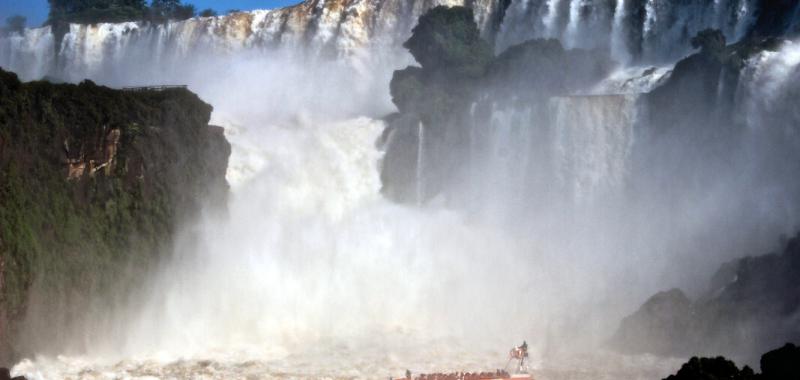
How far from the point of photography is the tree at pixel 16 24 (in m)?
73.8

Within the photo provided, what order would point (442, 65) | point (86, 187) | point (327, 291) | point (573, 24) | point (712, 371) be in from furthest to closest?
point (573, 24) → point (442, 65) → point (327, 291) → point (86, 187) → point (712, 371)

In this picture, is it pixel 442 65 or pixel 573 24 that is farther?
pixel 573 24

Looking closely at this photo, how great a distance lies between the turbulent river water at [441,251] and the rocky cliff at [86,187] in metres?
1.00

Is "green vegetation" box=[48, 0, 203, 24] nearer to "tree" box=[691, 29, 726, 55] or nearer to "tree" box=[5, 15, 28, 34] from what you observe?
"tree" box=[5, 15, 28, 34]

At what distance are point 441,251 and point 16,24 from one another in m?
51.3

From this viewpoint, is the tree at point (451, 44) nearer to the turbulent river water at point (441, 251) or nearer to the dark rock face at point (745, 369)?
the turbulent river water at point (441, 251)

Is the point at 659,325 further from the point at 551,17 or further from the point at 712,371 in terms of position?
the point at 551,17

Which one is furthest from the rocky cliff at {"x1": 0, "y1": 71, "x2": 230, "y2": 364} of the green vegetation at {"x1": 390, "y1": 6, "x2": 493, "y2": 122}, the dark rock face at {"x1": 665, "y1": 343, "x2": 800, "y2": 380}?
the dark rock face at {"x1": 665, "y1": 343, "x2": 800, "y2": 380}

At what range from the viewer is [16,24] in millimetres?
78938

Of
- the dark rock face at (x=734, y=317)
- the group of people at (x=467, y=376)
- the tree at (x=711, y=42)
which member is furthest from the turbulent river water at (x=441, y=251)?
the group of people at (x=467, y=376)

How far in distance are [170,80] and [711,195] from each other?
37524mm

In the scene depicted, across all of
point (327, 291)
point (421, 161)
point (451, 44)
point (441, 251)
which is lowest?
point (327, 291)

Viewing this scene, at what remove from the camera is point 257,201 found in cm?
3909

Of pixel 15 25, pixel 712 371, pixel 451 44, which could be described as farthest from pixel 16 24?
pixel 712 371
